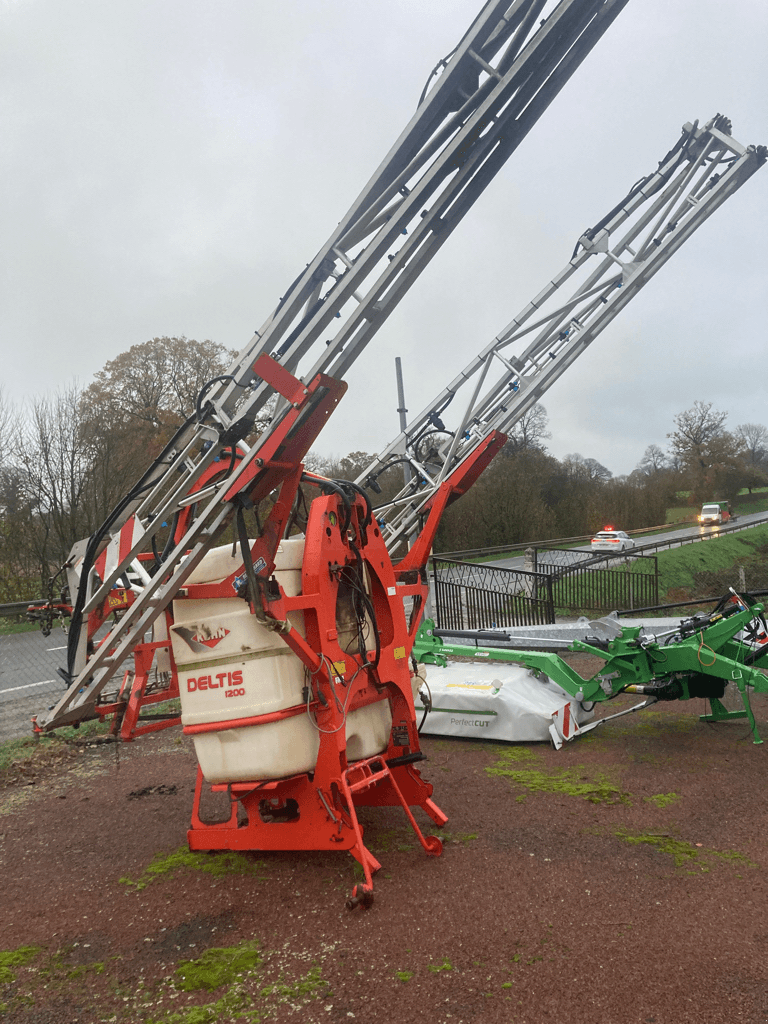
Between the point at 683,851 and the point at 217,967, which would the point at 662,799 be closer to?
the point at 683,851

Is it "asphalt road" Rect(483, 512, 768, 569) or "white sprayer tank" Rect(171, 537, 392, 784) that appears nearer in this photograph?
"white sprayer tank" Rect(171, 537, 392, 784)

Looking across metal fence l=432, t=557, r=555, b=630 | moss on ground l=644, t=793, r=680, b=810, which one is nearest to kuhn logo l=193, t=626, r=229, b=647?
moss on ground l=644, t=793, r=680, b=810

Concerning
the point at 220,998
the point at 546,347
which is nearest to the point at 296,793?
the point at 220,998

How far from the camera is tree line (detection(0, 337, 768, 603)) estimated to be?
20.1 meters

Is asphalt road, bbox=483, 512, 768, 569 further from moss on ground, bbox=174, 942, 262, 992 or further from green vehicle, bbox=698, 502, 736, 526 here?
moss on ground, bbox=174, 942, 262, 992

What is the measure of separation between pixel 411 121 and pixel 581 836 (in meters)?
4.37

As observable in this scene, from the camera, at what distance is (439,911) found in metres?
3.87

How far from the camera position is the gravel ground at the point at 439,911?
124 inches

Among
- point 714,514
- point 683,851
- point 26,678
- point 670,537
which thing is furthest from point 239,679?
point 714,514

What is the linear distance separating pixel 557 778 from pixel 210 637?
312 cm

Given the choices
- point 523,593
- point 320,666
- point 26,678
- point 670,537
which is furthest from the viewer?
point 670,537

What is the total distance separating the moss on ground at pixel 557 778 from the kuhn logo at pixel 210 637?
9.13 feet

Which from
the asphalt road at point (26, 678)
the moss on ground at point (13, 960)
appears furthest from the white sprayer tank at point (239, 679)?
the asphalt road at point (26, 678)

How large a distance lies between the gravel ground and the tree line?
13539 millimetres
